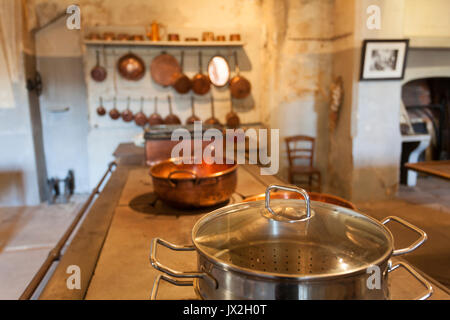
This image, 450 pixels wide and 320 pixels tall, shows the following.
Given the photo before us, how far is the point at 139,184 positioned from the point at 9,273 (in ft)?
5.58

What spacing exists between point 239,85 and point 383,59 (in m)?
1.82

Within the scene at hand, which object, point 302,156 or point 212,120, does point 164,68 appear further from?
point 302,156

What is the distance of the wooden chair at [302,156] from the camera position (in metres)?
4.58

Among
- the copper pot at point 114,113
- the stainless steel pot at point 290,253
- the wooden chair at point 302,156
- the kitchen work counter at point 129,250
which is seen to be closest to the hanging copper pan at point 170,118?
the copper pot at point 114,113

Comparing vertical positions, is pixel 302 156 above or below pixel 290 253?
below

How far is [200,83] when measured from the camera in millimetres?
4875

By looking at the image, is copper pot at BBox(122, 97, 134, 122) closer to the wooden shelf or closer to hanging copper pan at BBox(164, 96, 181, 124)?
hanging copper pan at BBox(164, 96, 181, 124)

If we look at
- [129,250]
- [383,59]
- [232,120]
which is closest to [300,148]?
[232,120]

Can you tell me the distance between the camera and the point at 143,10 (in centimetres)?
476

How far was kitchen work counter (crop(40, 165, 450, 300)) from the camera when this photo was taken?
101 cm

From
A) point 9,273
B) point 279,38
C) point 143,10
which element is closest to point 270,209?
point 9,273

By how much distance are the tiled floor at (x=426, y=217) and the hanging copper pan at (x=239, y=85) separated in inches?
83.5

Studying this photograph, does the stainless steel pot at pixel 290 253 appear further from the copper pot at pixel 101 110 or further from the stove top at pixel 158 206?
the copper pot at pixel 101 110
